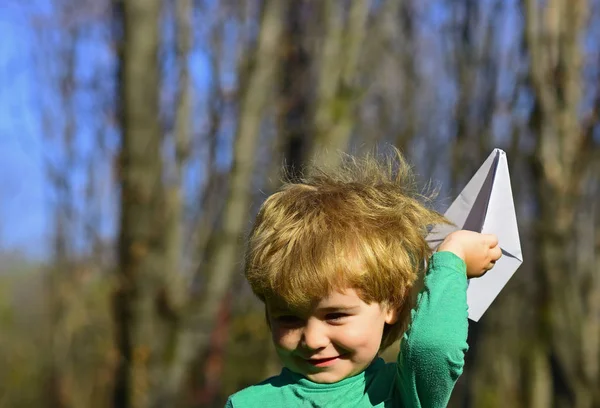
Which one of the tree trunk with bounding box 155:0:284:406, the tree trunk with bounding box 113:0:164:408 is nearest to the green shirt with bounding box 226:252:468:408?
the tree trunk with bounding box 113:0:164:408

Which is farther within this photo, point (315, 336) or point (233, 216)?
point (233, 216)

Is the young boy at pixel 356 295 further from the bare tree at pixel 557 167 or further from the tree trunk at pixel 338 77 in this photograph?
the bare tree at pixel 557 167

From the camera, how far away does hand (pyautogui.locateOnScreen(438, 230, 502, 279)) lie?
5.69 feet

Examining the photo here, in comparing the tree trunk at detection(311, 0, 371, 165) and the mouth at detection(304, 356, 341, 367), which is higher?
the tree trunk at detection(311, 0, 371, 165)

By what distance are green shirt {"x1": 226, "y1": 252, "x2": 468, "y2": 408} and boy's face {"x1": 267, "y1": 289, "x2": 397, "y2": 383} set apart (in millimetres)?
38

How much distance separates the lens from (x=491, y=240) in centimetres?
179

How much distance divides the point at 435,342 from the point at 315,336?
25cm

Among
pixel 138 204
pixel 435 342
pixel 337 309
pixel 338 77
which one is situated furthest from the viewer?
pixel 338 77

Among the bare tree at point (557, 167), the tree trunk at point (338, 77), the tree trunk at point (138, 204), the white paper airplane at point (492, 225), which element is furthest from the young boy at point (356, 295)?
the bare tree at point (557, 167)

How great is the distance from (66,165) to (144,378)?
9.79m

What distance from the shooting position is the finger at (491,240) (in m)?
1.78

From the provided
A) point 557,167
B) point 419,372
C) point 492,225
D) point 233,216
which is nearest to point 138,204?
point 233,216

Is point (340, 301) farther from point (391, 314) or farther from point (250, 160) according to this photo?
point (250, 160)

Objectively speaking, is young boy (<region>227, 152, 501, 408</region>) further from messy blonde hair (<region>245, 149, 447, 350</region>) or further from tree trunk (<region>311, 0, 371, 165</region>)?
tree trunk (<region>311, 0, 371, 165</region>)
